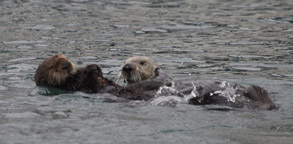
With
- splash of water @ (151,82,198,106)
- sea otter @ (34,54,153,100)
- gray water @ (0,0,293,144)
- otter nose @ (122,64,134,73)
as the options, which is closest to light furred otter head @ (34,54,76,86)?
sea otter @ (34,54,153,100)

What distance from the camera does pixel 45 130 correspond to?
17.1 feet

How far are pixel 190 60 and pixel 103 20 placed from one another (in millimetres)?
4240

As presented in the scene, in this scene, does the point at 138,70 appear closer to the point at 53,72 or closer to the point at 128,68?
the point at 128,68

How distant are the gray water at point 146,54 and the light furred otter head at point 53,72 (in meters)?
0.19

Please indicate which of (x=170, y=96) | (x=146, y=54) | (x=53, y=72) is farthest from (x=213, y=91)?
(x=146, y=54)

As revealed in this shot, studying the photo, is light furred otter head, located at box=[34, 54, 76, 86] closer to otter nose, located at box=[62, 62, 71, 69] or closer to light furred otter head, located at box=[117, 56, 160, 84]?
otter nose, located at box=[62, 62, 71, 69]

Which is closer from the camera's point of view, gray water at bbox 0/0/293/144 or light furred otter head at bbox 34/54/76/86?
gray water at bbox 0/0/293/144

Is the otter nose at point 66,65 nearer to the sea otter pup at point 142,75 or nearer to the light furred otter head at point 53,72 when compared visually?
the light furred otter head at point 53,72

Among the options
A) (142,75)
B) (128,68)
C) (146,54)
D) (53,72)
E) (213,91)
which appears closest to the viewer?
(213,91)

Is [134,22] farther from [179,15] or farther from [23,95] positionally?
[23,95]

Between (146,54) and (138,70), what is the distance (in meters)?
2.69

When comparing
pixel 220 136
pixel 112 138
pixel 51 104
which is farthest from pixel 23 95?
pixel 220 136

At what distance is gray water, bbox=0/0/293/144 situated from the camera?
17.1 ft

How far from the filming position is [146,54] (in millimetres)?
9992
